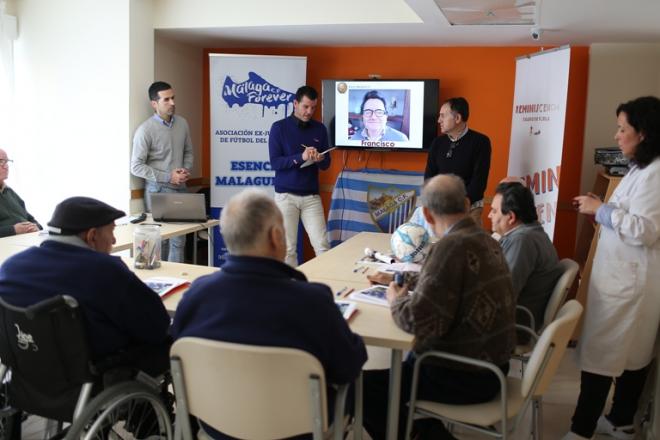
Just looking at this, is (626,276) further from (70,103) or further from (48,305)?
(70,103)

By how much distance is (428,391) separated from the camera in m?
2.11

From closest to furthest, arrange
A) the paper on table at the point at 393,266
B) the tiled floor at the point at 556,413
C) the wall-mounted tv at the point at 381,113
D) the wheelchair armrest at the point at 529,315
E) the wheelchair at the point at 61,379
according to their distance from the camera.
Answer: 1. the wheelchair at the point at 61,379
2. the wheelchair armrest at the point at 529,315
3. the tiled floor at the point at 556,413
4. the paper on table at the point at 393,266
5. the wall-mounted tv at the point at 381,113

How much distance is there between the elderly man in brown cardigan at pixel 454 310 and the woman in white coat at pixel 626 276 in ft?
2.45

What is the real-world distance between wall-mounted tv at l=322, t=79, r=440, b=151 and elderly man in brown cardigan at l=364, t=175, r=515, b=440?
3.25 metres

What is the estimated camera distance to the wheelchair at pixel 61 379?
1796mm

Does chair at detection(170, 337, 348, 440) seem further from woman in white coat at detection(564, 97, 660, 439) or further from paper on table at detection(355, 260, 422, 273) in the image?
woman in white coat at detection(564, 97, 660, 439)

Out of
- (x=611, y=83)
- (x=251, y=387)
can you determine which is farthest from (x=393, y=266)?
(x=611, y=83)

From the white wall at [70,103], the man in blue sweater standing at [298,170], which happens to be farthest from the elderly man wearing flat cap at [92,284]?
the white wall at [70,103]

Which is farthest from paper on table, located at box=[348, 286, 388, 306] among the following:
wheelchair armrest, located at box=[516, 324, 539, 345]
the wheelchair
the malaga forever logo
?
the malaga forever logo

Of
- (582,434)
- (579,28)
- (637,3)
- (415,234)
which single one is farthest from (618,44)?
(582,434)

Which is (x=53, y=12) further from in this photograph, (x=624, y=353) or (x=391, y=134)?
(x=624, y=353)

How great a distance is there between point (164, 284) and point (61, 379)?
0.71 metres

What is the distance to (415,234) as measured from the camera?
3.10 m

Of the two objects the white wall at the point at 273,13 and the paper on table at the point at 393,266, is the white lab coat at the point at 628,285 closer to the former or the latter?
the paper on table at the point at 393,266
